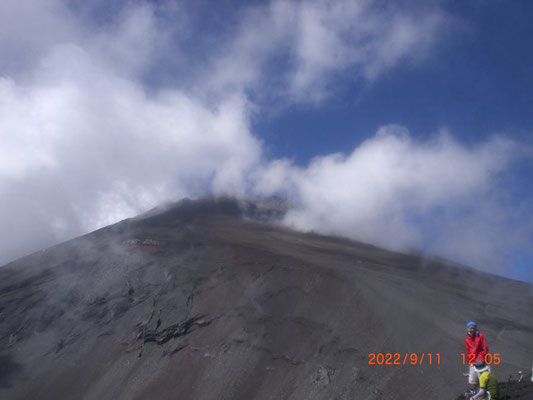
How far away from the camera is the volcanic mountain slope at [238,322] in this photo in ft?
55.6

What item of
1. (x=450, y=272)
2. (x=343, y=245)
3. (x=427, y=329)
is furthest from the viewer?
(x=343, y=245)

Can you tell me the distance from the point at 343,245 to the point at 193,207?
13.1m

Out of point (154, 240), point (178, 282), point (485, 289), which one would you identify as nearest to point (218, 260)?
point (178, 282)

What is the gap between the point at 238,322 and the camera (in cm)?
2047

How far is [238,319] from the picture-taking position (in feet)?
67.7

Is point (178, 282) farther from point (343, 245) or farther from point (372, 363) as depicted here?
point (343, 245)
